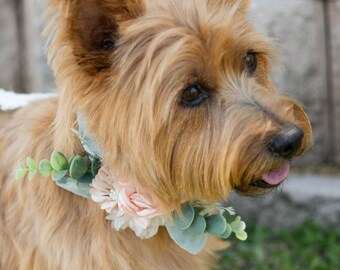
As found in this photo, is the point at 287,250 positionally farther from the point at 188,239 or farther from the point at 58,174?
the point at 58,174

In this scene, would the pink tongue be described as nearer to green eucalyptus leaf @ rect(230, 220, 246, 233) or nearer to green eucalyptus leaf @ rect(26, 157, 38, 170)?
green eucalyptus leaf @ rect(230, 220, 246, 233)

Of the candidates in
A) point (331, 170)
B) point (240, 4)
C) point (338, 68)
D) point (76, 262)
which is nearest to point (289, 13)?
point (338, 68)

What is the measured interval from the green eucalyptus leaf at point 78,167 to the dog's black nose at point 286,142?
2.45 ft

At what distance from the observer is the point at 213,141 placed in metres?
2.54

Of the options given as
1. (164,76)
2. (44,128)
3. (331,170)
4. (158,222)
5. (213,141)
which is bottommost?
(331,170)

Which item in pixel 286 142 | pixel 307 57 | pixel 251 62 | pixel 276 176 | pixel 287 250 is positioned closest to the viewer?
pixel 286 142

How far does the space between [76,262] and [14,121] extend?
742 millimetres

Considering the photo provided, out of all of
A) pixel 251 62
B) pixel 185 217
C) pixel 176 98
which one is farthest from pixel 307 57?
pixel 176 98

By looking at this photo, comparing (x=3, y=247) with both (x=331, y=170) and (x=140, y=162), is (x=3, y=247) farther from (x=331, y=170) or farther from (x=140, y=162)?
(x=331, y=170)

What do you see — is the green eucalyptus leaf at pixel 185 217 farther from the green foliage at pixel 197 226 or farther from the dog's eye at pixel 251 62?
the dog's eye at pixel 251 62

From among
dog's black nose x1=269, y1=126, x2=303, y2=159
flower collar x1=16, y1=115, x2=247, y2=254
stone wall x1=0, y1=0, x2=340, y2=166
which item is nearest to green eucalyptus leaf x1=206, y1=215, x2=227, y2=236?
flower collar x1=16, y1=115, x2=247, y2=254

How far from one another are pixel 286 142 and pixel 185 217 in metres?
0.57

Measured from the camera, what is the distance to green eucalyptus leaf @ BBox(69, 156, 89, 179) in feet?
8.71

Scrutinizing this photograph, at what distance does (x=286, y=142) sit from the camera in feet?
7.97
